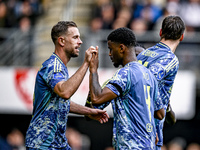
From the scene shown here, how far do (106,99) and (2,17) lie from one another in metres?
9.93

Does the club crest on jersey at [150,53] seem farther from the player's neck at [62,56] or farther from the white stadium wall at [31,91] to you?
the white stadium wall at [31,91]

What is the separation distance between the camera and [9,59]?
12.8 meters

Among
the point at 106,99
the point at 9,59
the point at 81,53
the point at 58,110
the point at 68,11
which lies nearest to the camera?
the point at 106,99

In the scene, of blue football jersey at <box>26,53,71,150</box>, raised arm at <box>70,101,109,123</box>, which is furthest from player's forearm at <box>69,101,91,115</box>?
blue football jersey at <box>26,53,71,150</box>

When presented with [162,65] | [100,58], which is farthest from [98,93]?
[100,58]

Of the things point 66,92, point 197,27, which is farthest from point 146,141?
point 197,27

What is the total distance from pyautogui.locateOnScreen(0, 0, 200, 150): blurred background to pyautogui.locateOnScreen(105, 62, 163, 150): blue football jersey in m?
6.36

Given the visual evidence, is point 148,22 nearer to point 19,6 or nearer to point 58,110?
point 19,6

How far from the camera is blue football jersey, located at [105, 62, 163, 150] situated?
4.91 m

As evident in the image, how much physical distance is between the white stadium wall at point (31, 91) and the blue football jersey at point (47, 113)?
5851 mm

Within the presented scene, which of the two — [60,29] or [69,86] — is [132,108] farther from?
[60,29]

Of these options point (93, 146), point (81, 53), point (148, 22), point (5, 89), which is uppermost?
point (148, 22)

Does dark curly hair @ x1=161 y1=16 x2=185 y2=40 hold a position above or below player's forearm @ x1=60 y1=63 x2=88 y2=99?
above

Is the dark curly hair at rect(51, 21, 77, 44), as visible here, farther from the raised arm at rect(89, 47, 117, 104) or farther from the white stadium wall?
the white stadium wall
